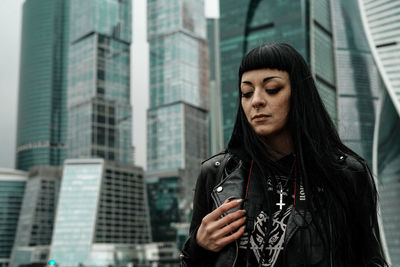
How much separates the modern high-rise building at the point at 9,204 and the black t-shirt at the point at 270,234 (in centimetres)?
15807

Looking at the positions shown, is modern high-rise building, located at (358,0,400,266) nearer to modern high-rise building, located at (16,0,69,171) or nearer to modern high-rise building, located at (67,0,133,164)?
modern high-rise building, located at (67,0,133,164)

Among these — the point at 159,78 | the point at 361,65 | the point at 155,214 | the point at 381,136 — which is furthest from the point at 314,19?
the point at 159,78

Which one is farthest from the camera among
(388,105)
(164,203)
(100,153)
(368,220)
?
(100,153)

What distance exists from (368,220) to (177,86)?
17272 centimetres

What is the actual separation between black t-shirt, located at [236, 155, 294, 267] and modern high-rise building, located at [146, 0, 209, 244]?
162 metres

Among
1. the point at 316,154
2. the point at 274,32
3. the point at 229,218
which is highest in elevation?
the point at 274,32

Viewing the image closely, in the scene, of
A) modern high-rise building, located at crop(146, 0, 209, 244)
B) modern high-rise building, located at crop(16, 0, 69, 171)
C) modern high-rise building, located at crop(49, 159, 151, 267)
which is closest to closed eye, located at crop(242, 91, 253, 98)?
modern high-rise building, located at crop(49, 159, 151, 267)

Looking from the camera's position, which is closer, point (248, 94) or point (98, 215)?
point (248, 94)

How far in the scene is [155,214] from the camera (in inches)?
5531

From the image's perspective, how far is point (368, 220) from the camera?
2.26m

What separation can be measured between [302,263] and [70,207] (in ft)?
397

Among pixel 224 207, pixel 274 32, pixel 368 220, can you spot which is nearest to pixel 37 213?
pixel 274 32

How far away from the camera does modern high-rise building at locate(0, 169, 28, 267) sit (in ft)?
489

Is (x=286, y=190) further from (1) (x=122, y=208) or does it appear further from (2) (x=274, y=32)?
(1) (x=122, y=208)
